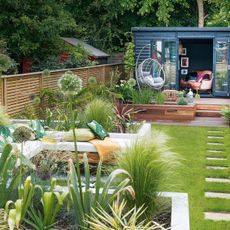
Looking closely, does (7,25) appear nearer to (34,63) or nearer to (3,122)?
(34,63)

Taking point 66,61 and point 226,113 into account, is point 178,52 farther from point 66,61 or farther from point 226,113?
point 226,113

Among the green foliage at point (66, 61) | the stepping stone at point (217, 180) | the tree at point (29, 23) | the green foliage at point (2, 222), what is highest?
the tree at point (29, 23)

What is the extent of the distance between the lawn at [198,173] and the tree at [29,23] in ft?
21.4

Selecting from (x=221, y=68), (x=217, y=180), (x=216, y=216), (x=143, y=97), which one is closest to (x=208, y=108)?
(x=143, y=97)

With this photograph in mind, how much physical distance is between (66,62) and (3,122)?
12.8 m

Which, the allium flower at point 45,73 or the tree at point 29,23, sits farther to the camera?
the tree at point 29,23

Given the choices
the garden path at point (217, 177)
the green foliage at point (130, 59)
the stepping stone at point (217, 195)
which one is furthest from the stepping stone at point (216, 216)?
the green foliage at point (130, 59)

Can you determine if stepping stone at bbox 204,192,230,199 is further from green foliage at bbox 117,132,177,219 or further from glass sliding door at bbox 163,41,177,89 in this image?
glass sliding door at bbox 163,41,177,89

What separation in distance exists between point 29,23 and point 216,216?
12125 millimetres

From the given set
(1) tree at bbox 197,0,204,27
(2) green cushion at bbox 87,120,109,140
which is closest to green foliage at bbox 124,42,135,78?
(1) tree at bbox 197,0,204,27

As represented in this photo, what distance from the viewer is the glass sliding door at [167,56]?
17844 mm

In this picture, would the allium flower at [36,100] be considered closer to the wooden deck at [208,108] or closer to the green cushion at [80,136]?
the green cushion at [80,136]

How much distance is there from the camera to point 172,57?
17.9 metres

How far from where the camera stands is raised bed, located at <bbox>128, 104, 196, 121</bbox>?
13633 mm
